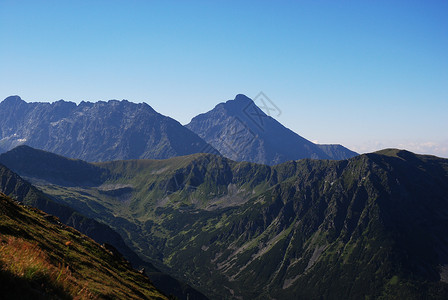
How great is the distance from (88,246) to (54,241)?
678 inches

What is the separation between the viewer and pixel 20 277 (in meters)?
15.4

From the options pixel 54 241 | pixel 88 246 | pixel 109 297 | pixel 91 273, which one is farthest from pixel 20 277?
pixel 88 246

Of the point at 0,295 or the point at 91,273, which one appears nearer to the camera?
the point at 0,295

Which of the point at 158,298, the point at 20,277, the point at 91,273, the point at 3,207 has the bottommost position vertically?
the point at 158,298

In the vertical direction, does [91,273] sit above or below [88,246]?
above

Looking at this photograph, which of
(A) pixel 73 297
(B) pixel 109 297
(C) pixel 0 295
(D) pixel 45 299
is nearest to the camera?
(C) pixel 0 295

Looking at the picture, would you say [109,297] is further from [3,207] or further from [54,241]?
[3,207]

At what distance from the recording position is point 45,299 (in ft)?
49.4

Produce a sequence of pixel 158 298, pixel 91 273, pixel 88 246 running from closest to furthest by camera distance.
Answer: pixel 91 273
pixel 158 298
pixel 88 246

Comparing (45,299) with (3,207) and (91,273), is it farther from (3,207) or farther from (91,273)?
(3,207)

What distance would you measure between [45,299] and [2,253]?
14.2 ft

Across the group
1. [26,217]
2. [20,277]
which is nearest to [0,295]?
[20,277]

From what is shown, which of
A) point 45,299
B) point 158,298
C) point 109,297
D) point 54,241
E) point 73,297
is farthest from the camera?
point 158,298

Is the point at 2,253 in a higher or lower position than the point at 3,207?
higher
